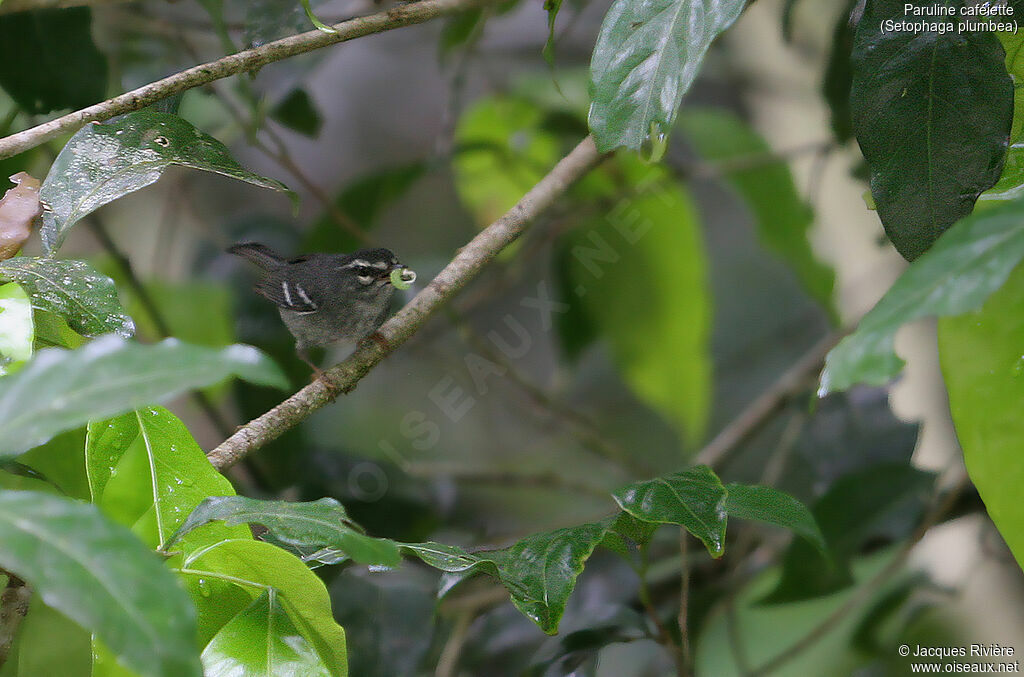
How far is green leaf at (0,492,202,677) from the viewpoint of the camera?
1.97 ft

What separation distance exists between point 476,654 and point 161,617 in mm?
1679

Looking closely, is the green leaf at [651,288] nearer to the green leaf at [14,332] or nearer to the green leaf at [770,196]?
the green leaf at [770,196]

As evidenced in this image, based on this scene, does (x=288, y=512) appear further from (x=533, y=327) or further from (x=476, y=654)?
(x=533, y=327)

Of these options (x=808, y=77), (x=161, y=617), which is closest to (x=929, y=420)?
(x=808, y=77)

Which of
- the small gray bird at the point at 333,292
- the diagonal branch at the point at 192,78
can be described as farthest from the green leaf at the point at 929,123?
the small gray bird at the point at 333,292

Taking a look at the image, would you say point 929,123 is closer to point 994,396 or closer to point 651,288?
point 994,396

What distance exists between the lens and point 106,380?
65cm

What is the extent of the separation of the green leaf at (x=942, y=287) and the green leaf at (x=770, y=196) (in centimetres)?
179

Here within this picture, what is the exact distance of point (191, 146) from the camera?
1278 mm

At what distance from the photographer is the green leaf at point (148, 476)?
3.35 feet

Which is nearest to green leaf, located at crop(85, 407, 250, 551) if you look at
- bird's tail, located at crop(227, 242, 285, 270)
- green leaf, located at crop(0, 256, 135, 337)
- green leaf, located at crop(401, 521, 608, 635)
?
green leaf, located at crop(0, 256, 135, 337)

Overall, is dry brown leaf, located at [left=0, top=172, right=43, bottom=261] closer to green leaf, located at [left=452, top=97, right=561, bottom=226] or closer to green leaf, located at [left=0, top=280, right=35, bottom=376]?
green leaf, located at [left=0, top=280, right=35, bottom=376]

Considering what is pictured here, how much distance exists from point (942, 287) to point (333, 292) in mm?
1721

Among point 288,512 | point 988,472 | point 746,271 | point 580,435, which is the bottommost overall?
point 746,271
